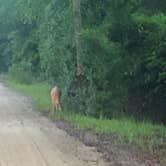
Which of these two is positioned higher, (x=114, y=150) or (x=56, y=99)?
(x=114, y=150)

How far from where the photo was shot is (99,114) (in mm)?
23406

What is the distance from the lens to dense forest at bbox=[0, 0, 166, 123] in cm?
2188

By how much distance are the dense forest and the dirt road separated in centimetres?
298

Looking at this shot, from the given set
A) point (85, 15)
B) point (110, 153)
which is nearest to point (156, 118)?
point (85, 15)

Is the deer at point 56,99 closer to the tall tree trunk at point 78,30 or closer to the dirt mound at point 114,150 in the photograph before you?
the tall tree trunk at point 78,30

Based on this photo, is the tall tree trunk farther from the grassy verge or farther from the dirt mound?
the dirt mound

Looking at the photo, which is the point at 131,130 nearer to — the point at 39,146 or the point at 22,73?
the point at 39,146

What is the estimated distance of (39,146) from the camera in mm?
14914

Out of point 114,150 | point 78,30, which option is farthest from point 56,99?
point 114,150

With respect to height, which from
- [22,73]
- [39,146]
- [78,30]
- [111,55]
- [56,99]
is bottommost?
[22,73]

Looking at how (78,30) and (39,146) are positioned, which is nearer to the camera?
(39,146)

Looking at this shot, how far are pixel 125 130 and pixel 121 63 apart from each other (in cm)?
533

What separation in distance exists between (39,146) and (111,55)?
342 inches

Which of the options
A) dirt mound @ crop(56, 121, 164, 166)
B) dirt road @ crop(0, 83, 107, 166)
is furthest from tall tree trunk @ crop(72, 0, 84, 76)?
dirt mound @ crop(56, 121, 164, 166)
